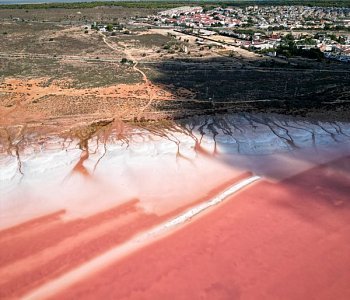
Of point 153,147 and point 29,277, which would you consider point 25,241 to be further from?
point 153,147

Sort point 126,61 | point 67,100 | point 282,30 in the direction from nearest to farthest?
point 67,100
point 126,61
point 282,30

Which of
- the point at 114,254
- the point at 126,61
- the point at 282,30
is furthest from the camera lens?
the point at 282,30

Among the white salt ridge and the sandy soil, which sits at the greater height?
the sandy soil

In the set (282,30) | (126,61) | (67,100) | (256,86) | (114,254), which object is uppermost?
(256,86)

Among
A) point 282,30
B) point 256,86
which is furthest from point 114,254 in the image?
point 282,30

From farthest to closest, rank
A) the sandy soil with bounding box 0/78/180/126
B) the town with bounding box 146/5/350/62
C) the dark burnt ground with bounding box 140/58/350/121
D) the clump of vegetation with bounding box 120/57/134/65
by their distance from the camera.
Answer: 1. the town with bounding box 146/5/350/62
2. the clump of vegetation with bounding box 120/57/134/65
3. the dark burnt ground with bounding box 140/58/350/121
4. the sandy soil with bounding box 0/78/180/126

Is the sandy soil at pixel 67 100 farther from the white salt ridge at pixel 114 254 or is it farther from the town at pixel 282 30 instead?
the town at pixel 282 30

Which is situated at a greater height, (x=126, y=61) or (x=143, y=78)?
(x=143, y=78)

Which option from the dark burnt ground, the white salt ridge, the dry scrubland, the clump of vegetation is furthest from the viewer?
the clump of vegetation

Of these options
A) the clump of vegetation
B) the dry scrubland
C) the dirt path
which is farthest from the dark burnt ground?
the clump of vegetation

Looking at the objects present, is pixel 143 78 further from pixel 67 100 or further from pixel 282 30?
pixel 282 30

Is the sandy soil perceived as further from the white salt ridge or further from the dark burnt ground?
the white salt ridge
